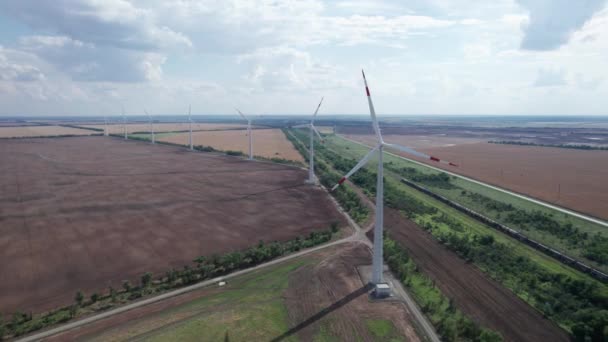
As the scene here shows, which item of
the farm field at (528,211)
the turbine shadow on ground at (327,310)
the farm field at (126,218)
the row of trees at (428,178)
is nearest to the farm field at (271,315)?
the turbine shadow on ground at (327,310)

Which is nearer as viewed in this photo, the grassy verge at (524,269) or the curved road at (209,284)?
the curved road at (209,284)

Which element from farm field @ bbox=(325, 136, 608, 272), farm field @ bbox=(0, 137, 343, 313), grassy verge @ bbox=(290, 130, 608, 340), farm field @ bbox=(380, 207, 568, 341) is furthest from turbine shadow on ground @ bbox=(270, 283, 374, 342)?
farm field @ bbox=(325, 136, 608, 272)

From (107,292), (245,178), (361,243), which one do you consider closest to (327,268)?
(361,243)

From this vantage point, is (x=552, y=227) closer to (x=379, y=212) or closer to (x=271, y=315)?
(x=379, y=212)

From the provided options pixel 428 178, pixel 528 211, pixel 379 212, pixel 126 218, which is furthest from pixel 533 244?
pixel 126 218

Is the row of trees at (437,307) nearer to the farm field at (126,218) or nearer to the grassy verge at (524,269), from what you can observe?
the grassy verge at (524,269)

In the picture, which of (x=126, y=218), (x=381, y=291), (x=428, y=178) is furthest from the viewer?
(x=428, y=178)
